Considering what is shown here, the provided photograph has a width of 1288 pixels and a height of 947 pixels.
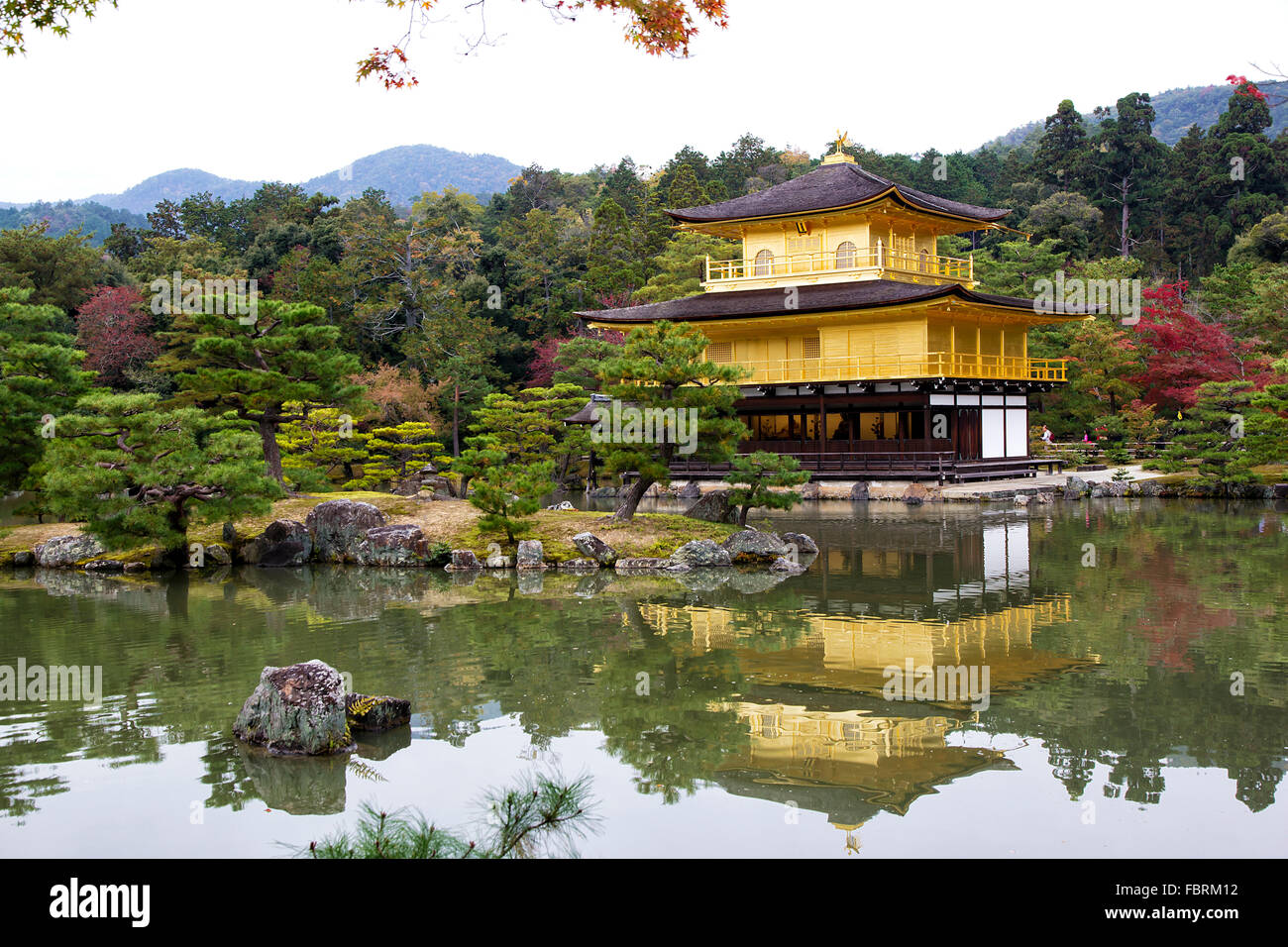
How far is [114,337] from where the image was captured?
35.9 m

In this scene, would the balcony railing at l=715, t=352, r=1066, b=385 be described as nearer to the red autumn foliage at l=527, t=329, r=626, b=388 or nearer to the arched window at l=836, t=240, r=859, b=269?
the arched window at l=836, t=240, r=859, b=269

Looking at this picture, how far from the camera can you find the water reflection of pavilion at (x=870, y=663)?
23.4 ft

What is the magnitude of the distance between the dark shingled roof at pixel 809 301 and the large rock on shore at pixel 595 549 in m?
15.9

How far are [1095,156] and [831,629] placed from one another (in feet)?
183

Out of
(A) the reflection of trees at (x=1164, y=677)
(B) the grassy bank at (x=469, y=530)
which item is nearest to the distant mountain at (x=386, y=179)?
(B) the grassy bank at (x=469, y=530)

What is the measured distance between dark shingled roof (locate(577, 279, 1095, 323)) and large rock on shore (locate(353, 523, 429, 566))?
54.8ft

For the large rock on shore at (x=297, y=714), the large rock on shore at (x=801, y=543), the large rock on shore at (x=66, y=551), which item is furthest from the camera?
the large rock on shore at (x=66, y=551)

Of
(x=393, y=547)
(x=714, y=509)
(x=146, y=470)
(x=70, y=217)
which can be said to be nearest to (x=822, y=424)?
(x=714, y=509)

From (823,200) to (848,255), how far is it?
1936 millimetres

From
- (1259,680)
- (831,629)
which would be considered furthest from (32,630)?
→ (1259,680)

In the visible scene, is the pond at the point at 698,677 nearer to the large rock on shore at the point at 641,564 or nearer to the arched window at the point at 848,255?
the large rock on shore at the point at 641,564

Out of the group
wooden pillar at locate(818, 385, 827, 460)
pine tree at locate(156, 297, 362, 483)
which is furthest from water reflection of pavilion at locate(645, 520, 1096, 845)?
wooden pillar at locate(818, 385, 827, 460)

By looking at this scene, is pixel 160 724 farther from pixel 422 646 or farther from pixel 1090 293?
pixel 1090 293

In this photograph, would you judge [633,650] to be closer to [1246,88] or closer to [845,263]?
[1246,88]
